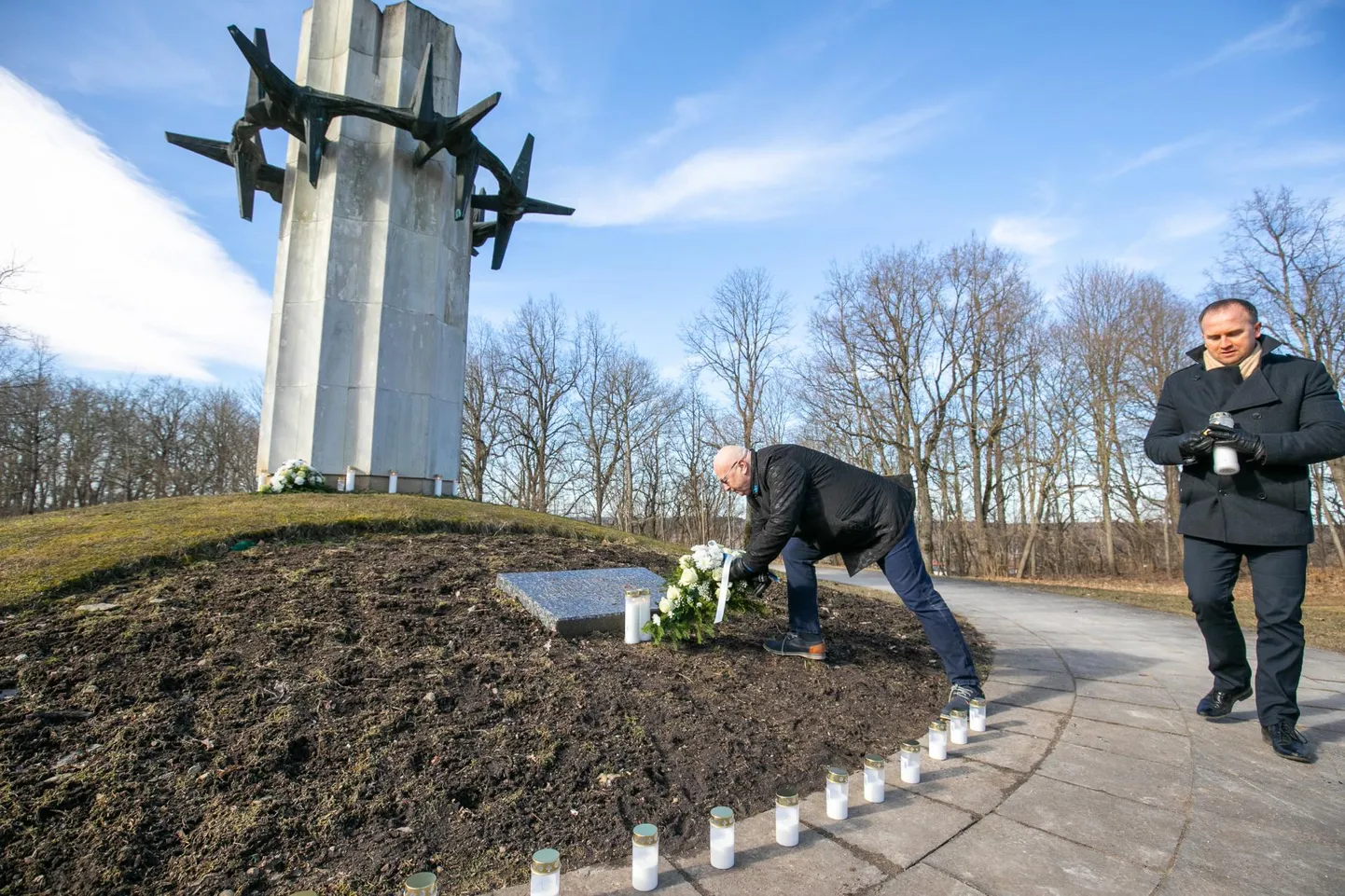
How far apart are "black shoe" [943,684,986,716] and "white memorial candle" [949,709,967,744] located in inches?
10.7

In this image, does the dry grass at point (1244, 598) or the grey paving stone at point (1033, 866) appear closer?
the grey paving stone at point (1033, 866)

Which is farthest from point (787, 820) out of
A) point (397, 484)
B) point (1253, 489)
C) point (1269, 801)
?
point (397, 484)

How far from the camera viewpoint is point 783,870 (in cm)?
184

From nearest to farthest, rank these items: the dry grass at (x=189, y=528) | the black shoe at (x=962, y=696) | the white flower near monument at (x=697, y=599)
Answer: the black shoe at (x=962, y=696) < the white flower near monument at (x=697, y=599) < the dry grass at (x=189, y=528)

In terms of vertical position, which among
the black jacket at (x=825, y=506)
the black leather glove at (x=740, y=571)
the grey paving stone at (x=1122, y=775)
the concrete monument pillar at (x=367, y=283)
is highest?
the concrete monument pillar at (x=367, y=283)

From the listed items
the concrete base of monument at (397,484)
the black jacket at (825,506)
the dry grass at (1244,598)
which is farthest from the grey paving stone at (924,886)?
the concrete base of monument at (397,484)

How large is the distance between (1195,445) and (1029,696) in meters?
1.67

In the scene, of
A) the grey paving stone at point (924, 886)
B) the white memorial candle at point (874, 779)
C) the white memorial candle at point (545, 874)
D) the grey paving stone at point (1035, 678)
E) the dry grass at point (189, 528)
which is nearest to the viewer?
the white memorial candle at point (545, 874)

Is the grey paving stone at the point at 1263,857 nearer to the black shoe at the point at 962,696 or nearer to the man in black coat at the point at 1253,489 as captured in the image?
the man in black coat at the point at 1253,489

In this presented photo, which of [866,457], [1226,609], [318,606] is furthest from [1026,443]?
[318,606]

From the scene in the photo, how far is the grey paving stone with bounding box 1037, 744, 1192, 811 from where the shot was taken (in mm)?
2301

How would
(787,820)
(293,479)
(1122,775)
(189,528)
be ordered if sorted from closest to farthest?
1. (787,820)
2. (1122,775)
3. (189,528)
4. (293,479)

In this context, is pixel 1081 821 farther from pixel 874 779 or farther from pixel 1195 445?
pixel 1195 445

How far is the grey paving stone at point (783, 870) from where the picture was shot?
5.74 ft
